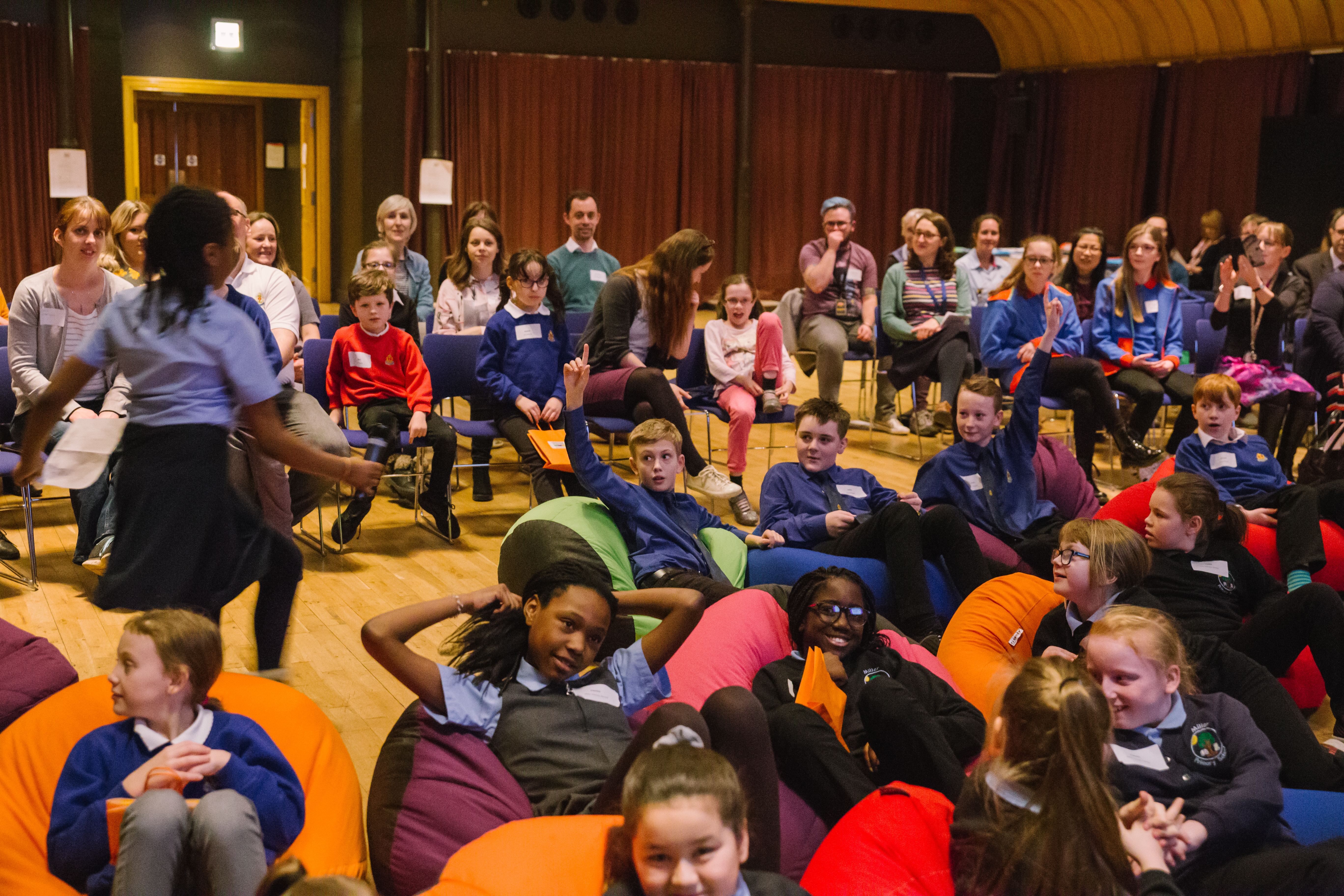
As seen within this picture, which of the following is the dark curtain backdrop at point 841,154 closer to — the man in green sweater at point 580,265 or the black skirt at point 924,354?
the black skirt at point 924,354

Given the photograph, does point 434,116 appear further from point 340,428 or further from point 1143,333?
point 1143,333

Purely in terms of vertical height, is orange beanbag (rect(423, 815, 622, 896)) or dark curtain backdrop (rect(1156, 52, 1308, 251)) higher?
dark curtain backdrop (rect(1156, 52, 1308, 251))

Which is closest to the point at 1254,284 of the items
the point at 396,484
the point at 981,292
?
the point at 981,292

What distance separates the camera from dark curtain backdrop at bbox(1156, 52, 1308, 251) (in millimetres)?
10422

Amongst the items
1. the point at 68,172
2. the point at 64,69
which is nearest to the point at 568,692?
the point at 68,172

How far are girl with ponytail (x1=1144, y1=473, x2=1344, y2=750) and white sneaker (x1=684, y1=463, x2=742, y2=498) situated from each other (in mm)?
2205

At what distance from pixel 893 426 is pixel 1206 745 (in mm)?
5062

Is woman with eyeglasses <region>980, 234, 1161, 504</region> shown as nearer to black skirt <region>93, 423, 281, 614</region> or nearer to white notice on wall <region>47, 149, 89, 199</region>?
black skirt <region>93, 423, 281, 614</region>

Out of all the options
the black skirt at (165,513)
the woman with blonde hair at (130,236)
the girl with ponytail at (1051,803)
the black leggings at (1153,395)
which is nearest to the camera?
the girl with ponytail at (1051,803)

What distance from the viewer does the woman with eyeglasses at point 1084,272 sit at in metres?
7.07

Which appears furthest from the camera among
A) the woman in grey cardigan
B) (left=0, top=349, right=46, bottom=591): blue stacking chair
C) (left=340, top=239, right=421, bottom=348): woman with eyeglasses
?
(left=340, top=239, right=421, bottom=348): woman with eyeglasses

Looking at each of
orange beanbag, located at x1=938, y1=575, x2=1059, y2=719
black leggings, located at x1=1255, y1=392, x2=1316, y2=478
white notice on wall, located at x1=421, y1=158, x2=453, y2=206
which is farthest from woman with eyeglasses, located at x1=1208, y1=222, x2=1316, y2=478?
white notice on wall, located at x1=421, y1=158, x2=453, y2=206

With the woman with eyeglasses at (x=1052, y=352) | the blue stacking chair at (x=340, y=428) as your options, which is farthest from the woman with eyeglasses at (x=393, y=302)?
the woman with eyeglasses at (x=1052, y=352)

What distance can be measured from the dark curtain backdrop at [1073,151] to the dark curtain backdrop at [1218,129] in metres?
0.29
